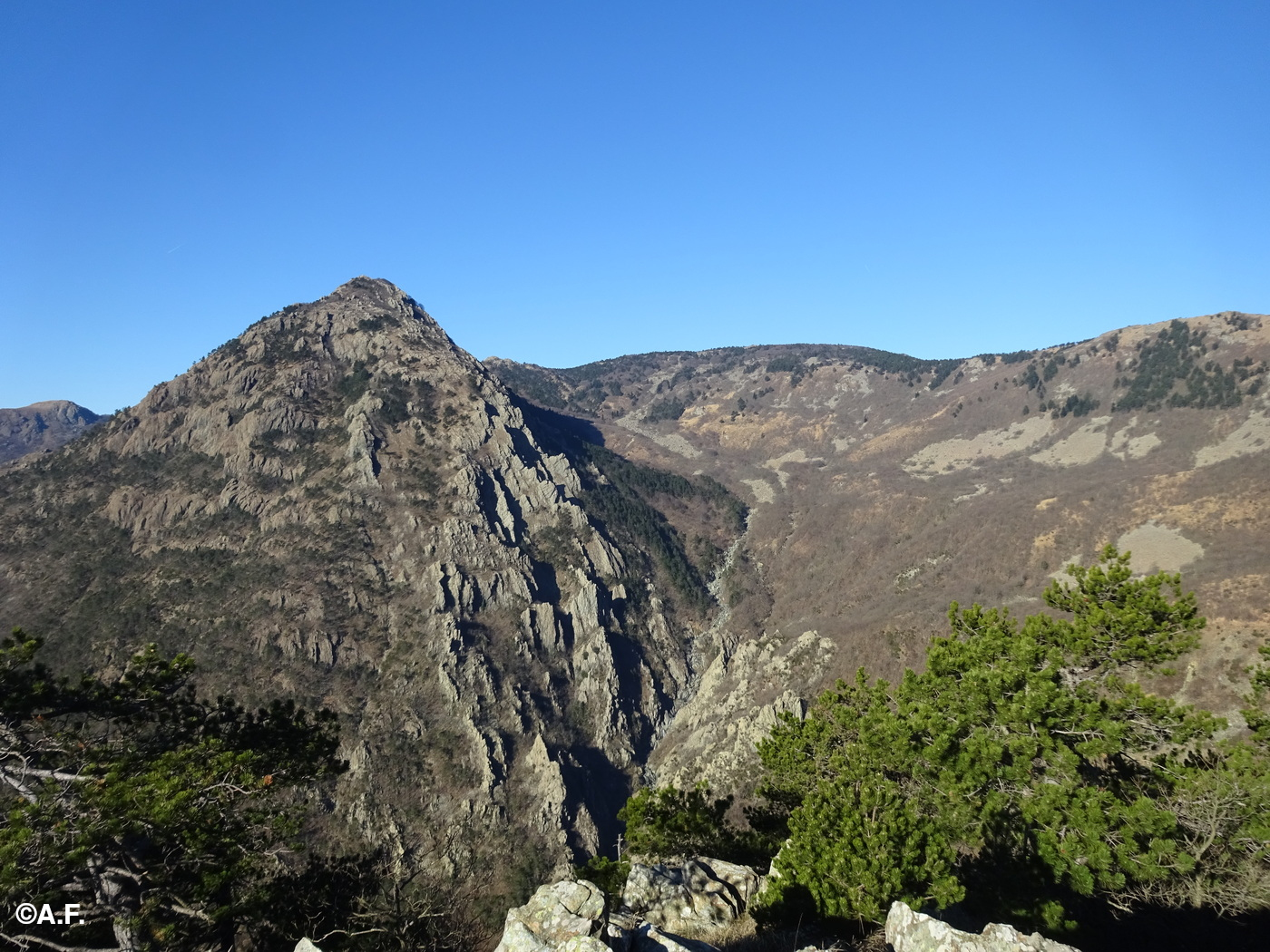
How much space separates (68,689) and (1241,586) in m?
75.5

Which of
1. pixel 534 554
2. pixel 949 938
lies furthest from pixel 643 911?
pixel 534 554

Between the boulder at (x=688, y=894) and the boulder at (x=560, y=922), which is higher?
the boulder at (x=560, y=922)

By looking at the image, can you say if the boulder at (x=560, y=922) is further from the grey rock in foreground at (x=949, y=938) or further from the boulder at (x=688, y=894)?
the grey rock in foreground at (x=949, y=938)

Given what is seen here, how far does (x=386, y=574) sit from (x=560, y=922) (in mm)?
79470

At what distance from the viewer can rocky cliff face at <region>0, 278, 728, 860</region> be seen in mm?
68125

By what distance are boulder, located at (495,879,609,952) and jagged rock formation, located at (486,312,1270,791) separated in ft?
158

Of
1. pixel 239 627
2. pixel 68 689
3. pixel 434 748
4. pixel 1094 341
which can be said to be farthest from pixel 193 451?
pixel 1094 341

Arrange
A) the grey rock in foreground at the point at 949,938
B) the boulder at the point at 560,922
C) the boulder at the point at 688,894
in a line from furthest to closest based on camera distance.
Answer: the boulder at the point at 688,894, the grey rock in foreground at the point at 949,938, the boulder at the point at 560,922

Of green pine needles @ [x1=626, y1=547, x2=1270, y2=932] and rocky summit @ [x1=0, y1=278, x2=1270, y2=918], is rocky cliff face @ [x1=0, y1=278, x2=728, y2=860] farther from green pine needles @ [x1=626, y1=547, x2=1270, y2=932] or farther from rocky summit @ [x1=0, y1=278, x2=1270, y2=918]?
green pine needles @ [x1=626, y1=547, x2=1270, y2=932]

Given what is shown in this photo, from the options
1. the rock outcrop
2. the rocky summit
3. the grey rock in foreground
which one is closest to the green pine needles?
the rock outcrop

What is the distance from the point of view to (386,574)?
3391 inches

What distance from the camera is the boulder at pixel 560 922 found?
11984 mm

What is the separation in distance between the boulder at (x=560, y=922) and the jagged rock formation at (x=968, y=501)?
48.0 meters

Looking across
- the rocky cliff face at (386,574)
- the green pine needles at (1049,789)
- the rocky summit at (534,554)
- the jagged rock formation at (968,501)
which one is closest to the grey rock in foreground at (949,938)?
the green pine needles at (1049,789)
